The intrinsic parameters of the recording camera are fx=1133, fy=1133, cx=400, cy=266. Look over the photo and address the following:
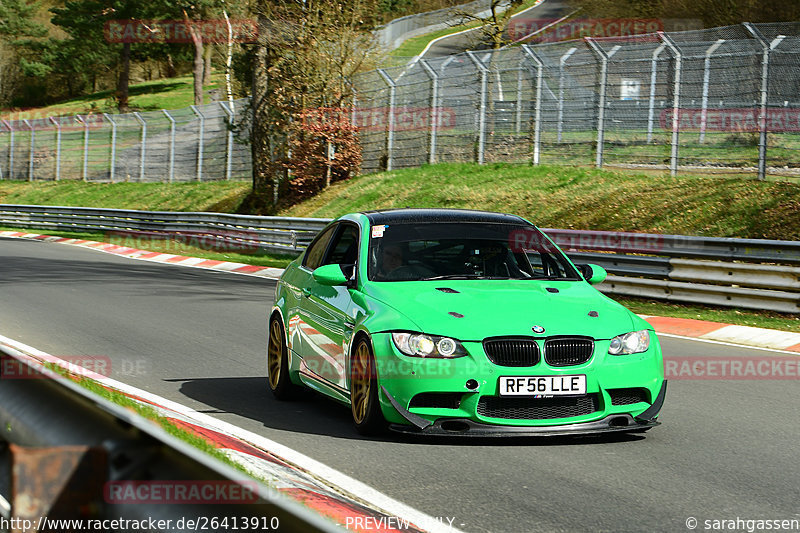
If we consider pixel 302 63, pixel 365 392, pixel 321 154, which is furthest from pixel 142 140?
pixel 365 392

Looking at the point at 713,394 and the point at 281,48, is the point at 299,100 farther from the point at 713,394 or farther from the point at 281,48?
the point at 713,394

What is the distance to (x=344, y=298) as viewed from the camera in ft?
25.9

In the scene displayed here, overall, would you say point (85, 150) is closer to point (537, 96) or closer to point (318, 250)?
point (537, 96)

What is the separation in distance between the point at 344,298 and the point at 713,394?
3.45 m

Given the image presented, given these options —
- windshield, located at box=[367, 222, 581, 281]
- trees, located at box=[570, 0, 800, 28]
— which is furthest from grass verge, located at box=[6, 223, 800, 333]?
trees, located at box=[570, 0, 800, 28]

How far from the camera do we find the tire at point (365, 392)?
7027 mm

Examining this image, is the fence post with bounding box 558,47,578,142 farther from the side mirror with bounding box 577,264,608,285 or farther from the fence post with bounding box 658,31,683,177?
the side mirror with bounding box 577,264,608,285

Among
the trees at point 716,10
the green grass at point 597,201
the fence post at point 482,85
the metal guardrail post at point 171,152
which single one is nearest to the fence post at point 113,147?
the metal guardrail post at point 171,152

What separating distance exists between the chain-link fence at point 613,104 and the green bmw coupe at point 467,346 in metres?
14.2

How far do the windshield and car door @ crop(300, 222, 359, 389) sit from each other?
280mm

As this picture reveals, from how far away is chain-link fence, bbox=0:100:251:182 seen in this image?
42.1 m

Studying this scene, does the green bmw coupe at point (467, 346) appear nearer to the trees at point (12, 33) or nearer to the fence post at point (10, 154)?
the fence post at point (10, 154)

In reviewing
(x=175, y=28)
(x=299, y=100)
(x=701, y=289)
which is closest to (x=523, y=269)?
(x=701, y=289)

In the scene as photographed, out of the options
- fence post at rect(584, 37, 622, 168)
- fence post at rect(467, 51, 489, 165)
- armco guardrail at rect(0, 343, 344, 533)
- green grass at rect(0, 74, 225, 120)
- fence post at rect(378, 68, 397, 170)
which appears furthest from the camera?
green grass at rect(0, 74, 225, 120)
